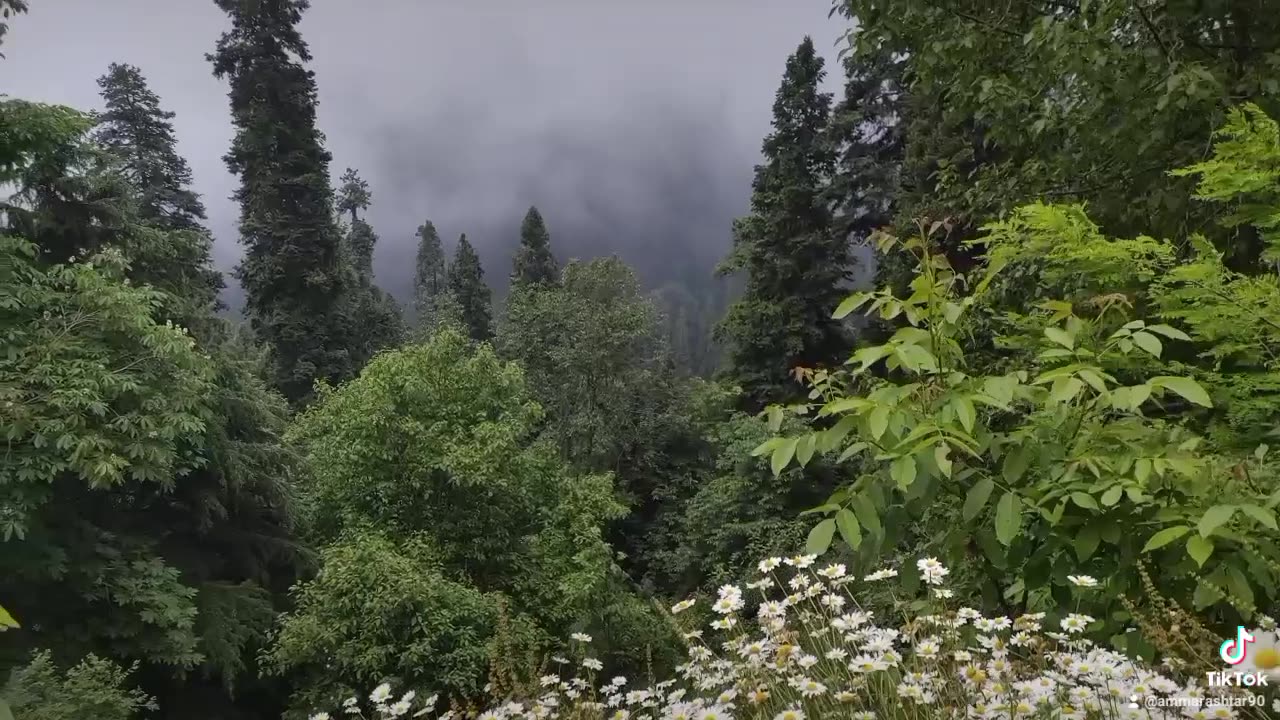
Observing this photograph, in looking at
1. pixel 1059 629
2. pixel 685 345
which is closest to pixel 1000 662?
pixel 1059 629

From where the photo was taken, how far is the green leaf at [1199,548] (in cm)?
107

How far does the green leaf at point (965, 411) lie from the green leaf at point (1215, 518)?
0.36 metres

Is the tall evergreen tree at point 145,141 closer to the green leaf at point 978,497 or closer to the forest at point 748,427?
the forest at point 748,427

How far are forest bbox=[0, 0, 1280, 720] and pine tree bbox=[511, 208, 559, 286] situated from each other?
16.5ft

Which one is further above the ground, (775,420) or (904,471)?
(775,420)

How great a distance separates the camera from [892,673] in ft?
6.08

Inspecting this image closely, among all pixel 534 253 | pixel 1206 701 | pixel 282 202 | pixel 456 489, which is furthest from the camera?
pixel 534 253

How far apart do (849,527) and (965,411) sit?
0.91 ft

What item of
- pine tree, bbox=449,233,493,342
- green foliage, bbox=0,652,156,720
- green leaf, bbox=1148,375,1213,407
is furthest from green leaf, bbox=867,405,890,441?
pine tree, bbox=449,233,493,342

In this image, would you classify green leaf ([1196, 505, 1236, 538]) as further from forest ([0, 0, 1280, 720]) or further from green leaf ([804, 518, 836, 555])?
green leaf ([804, 518, 836, 555])

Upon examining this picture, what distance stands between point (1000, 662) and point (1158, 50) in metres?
2.68

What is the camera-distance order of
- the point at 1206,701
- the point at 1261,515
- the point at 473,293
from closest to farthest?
1. the point at 1261,515
2. the point at 1206,701
3. the point at 473,293

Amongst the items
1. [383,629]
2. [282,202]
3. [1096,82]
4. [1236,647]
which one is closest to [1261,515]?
[1236,647]

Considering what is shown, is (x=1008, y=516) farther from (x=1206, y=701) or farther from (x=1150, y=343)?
(x=1206, y=701)
